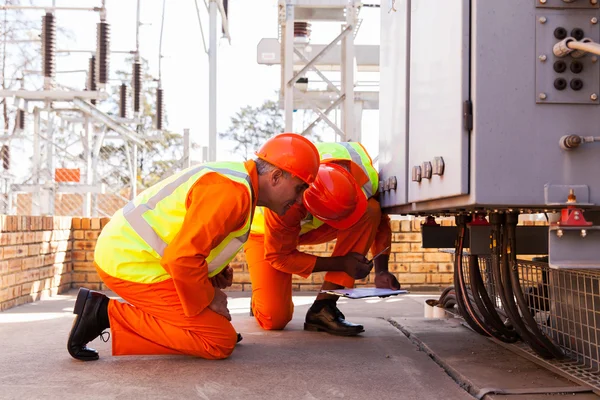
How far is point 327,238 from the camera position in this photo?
17.1ft

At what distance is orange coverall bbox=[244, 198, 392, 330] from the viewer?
4.57 meters

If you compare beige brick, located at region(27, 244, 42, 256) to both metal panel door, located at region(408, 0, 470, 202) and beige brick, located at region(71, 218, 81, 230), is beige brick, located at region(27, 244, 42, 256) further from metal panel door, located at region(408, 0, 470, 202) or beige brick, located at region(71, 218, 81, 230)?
metal panel door, located at region(408, 0, 470, 202)

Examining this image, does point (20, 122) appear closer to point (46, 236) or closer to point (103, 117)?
point (103, 117)

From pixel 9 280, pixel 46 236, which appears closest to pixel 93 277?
pixel 46 236

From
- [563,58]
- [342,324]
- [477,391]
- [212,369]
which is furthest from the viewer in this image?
[342,324]

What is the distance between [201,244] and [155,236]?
0.42 meters

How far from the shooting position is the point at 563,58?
2619 millimetres

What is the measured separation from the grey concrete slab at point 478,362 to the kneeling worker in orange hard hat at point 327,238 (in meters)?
0.48

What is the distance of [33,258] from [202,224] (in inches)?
169

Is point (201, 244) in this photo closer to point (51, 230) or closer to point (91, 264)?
point (51, 230)

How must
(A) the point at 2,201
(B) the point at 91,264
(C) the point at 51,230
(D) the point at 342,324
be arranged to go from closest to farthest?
(D) the point at 342,324 < (C) the point at 51,230 < (B) the point at 91,264 < (A) the point at 2,201

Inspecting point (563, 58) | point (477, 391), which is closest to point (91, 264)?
point (477, 391)

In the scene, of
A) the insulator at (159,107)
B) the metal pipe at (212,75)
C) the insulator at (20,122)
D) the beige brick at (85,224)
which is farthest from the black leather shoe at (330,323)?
the insulator at (159,107)

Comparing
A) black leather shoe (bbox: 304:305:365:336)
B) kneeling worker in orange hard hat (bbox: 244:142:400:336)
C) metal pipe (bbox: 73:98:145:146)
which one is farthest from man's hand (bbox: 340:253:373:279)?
metal pipe (bbox: 73:98:145:146)
